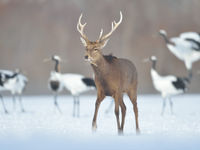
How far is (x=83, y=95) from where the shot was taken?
882 centimetres

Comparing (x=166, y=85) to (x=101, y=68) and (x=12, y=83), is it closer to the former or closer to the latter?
(x=12, y=83)

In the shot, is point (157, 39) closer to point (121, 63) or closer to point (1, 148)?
point (121, 63)

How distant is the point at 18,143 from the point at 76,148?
16.4 inches

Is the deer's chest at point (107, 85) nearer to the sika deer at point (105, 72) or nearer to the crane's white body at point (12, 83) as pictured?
the sika deer at point (105, 72)

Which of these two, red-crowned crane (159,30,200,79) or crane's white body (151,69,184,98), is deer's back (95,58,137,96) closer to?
crane's white body (151,69,184,98)

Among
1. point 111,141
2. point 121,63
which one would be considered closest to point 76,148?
point 111,141

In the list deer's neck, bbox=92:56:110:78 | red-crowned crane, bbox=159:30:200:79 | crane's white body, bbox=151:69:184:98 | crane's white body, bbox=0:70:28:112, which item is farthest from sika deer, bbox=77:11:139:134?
red-crowned crane, bbox=159:30:200:79

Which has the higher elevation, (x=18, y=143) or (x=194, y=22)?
(x=194, y=22)

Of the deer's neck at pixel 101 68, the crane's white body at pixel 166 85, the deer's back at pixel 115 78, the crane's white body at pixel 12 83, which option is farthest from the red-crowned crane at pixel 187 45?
the deer's neck at pixel 101 68

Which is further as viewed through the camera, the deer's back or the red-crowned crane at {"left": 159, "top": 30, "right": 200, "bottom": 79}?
the red-crowned crane at {"left": 159, "top": 30, "right": 200, "bottom": 79}

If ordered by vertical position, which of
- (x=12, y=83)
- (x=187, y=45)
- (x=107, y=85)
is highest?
(x=187, y=45)

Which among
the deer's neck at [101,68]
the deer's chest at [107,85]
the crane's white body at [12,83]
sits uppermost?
the deer's neck at [101,68]

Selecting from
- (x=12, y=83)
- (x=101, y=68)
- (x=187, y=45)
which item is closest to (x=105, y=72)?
(x=101, y=68)

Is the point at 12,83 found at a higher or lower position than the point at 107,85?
lower
